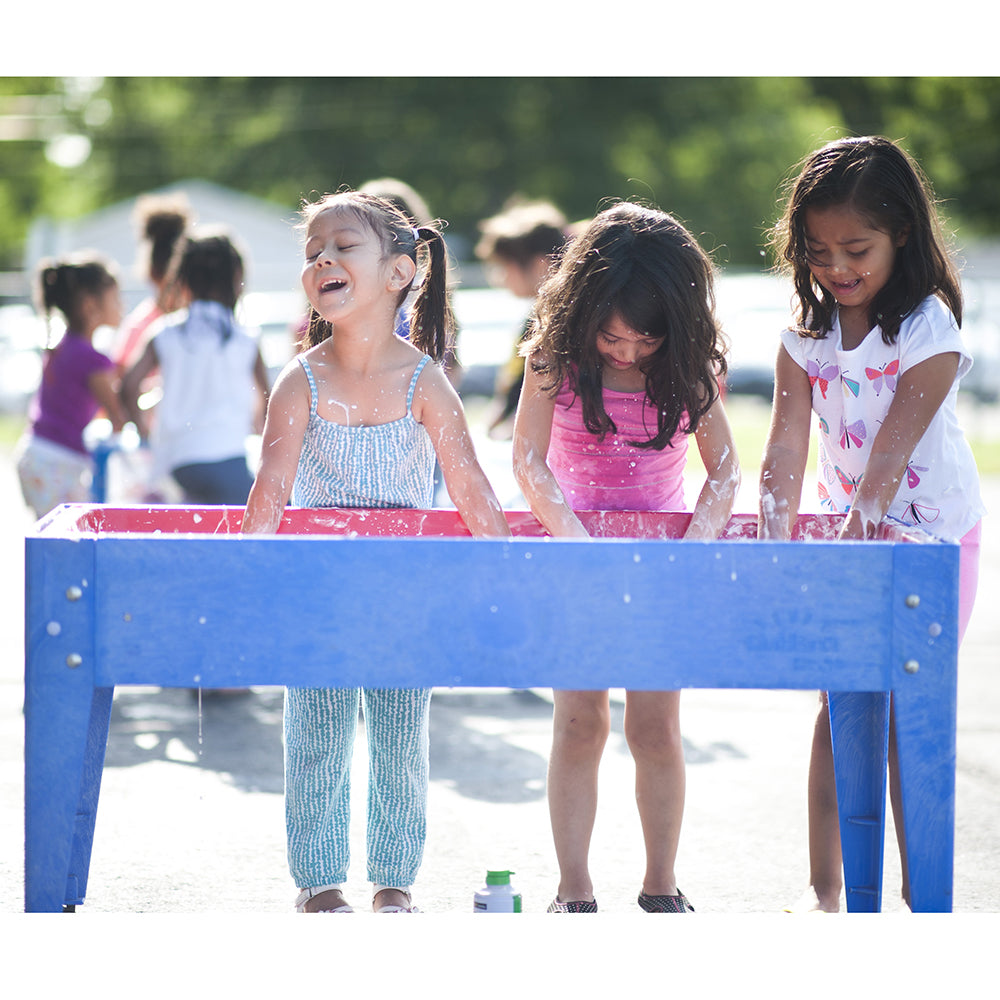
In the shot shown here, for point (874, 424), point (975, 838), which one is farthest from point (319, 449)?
point (975, 838)

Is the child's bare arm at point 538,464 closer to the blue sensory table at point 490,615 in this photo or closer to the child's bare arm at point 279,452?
the child's bare arm at point 279,452

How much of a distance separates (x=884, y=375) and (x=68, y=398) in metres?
3.36

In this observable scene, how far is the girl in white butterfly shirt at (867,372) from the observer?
2512 mm

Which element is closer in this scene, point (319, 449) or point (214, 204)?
point (319, 449)

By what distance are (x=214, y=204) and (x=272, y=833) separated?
2708 centimetres

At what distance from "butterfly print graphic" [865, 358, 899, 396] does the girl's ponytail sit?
35.6 inches

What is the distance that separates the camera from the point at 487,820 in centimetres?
331

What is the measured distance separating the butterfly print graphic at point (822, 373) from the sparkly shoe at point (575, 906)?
1.14 meters

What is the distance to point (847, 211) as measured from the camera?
2557 millimetres

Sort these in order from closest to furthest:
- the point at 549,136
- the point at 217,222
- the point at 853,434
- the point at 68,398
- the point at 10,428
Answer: the point at 853,434 → the point at 68,398 → the point at 10,428 → the point at 217,222 → the point at 549,136

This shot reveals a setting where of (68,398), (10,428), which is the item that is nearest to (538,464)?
(68,398)

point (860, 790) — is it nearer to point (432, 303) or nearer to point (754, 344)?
point (432, 303)
